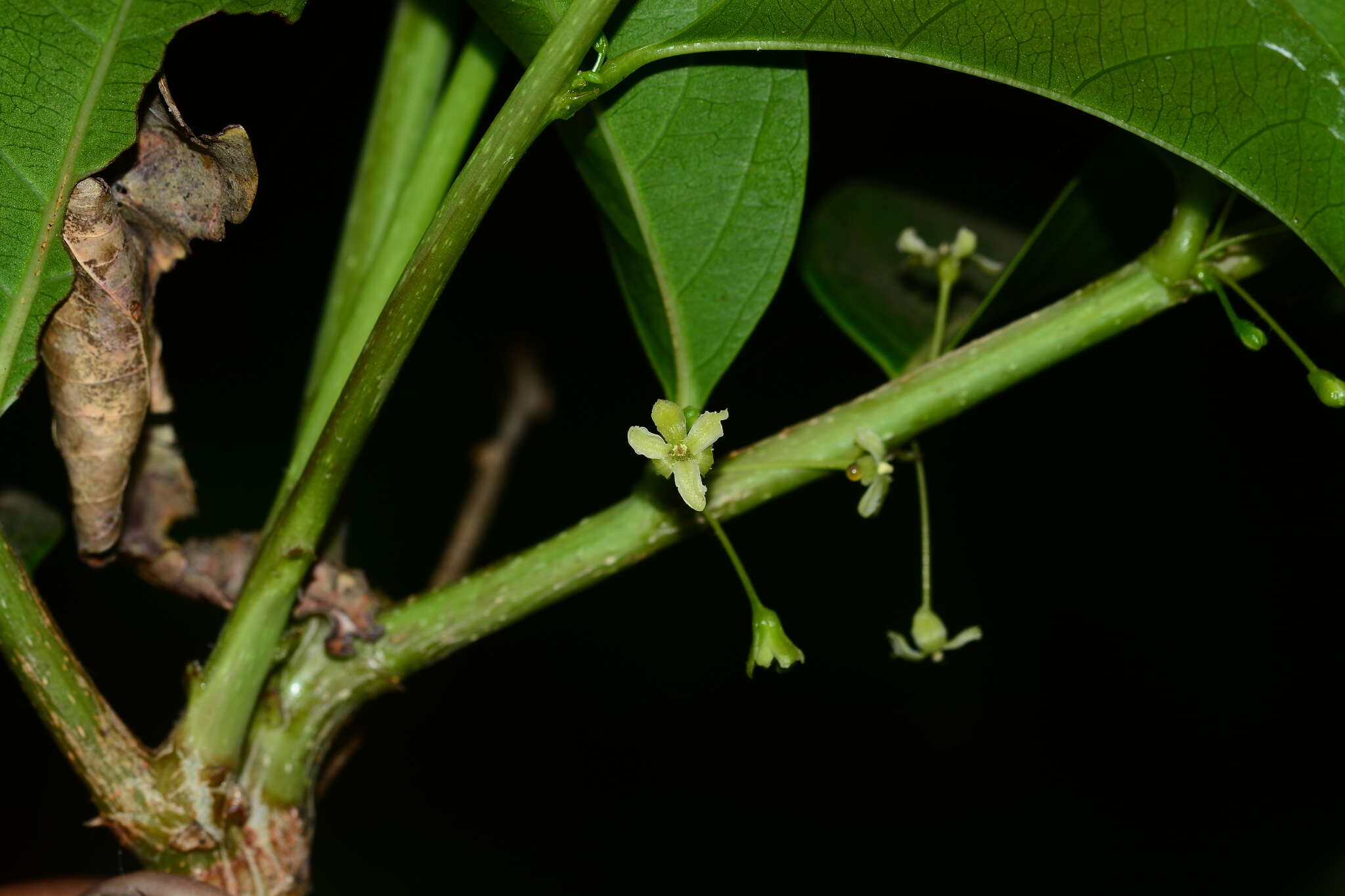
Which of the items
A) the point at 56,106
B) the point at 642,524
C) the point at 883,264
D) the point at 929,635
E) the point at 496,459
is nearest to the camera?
the point at 56,106

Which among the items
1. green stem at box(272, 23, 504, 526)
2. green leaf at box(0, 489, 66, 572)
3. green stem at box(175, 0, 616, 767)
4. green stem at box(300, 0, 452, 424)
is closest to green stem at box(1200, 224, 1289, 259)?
green stem at box(175, 0, 616, 767)

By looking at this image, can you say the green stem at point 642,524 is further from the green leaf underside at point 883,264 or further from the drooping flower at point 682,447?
the green leaf underside at point 883,264

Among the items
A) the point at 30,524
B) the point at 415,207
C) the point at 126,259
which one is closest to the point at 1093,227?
the point at 415,207

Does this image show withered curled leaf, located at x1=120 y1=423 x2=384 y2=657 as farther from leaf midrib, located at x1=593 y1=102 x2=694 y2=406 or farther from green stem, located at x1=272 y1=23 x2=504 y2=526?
leaf midrib, located at x1=593 y1=102 x2=694 y2=406

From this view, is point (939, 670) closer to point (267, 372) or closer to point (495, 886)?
point (495, 886)

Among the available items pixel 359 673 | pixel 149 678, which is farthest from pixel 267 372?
pixel 359 673

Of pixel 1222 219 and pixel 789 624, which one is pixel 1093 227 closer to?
pixel 1222 219
